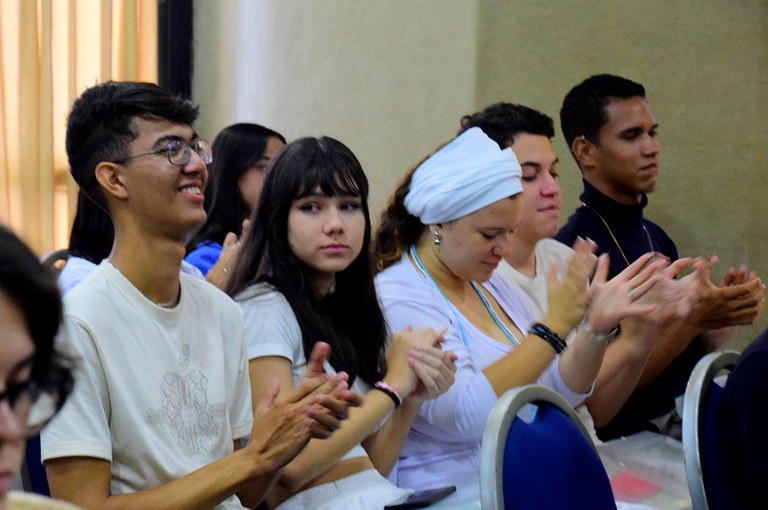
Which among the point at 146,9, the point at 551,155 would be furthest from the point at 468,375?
the point at 146,9

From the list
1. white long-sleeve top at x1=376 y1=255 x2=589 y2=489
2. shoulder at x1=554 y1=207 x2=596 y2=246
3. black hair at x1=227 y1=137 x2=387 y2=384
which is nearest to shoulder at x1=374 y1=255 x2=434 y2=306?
white long-sleeve top at x1=376 y1=255 x2=589 y2=489

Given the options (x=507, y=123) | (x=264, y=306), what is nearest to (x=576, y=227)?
(x=507, y=123)

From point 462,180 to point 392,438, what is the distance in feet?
2.12

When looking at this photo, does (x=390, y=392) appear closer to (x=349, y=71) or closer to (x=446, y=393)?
(x=446, y=393)

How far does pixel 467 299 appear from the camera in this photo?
2547 millimetres

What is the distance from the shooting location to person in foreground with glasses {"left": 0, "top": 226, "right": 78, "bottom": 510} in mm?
758

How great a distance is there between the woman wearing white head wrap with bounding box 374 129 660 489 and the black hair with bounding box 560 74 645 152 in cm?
111

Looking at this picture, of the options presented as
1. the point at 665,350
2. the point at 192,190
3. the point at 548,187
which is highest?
the point at 192,190

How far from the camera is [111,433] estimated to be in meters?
1.66

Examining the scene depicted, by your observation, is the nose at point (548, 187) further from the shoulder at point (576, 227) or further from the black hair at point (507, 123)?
the shoulder at point (576, 227)

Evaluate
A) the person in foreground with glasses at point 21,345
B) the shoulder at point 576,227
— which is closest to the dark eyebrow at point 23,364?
the person in foreground with glasses at point 21,345

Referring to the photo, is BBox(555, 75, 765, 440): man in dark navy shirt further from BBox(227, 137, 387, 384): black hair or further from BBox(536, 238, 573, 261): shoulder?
BBox(227, 137, 387, 384): black hair

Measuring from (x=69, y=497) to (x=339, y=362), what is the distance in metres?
0.76

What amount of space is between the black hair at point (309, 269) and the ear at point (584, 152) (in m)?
1.44
